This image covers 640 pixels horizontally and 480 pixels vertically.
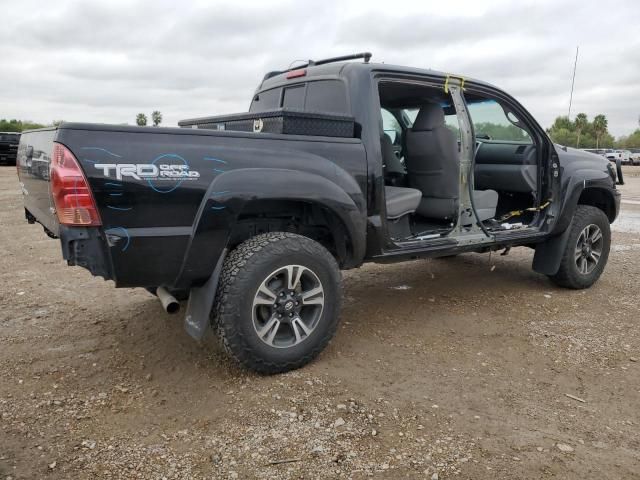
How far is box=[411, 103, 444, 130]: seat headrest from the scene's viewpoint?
4598mm

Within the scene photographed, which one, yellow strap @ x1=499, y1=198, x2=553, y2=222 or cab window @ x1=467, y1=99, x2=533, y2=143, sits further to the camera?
yellow strap @ x1=499, y1=198, x2=553, y2=222

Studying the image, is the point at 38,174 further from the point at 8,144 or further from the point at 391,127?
the point at 8,144

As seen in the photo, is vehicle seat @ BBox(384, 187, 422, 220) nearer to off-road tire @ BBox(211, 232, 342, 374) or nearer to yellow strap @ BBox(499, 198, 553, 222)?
off-road tire @ BBox(211, 232, 342, 374)

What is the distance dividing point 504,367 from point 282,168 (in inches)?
76.2

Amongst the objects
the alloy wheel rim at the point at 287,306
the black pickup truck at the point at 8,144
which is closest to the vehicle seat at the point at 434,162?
the alloy wheel rim at the point at 287,306

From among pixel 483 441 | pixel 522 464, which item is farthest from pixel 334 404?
pixel 522 464

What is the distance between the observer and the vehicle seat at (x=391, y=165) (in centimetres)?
487

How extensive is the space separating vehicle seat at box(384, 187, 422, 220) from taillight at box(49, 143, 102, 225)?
7.14 ft

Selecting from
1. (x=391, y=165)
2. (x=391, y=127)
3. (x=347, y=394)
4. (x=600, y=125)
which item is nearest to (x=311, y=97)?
(x=391, y=165)

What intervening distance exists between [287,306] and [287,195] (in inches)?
26.5

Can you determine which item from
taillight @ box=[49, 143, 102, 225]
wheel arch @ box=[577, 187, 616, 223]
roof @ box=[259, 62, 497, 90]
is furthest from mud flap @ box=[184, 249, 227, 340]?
wheel arch @ box=[577, 187, 616, 223]

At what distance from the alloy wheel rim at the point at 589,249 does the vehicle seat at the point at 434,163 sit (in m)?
1.19

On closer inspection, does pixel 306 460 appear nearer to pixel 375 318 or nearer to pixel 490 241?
pixel 375 318

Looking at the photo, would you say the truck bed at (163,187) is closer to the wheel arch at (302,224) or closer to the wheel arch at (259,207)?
the wheel arch at (259,207)
